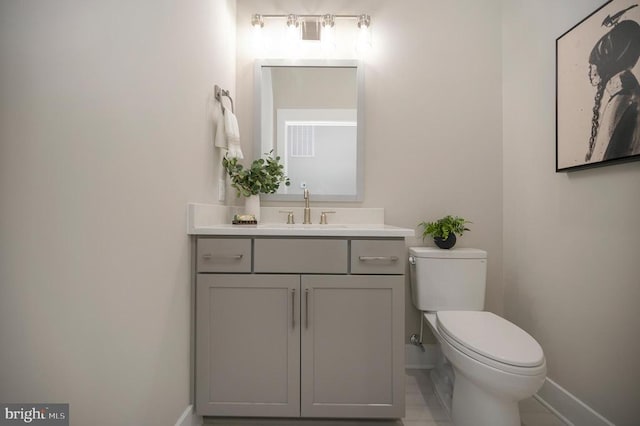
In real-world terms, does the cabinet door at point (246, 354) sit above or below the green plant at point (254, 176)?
below

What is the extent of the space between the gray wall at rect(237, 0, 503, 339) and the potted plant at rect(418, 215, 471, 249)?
16 cm

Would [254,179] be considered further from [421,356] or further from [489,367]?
[421,356]

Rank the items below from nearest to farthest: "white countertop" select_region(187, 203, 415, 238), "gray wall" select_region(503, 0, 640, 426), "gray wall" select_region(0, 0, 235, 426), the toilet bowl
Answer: "gray wall" select_region(0, 0, 235, 426) → the toilet bowl → "gray wall" select_region(503, 0, 640, 426) → "white countertop" select_region(187, 203, 415, 238)

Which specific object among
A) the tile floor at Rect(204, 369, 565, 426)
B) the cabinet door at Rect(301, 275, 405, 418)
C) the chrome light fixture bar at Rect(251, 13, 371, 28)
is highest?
the chrome light fixture bar at Rect(251, 13, 371, 28)

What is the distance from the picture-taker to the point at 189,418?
1213 mm

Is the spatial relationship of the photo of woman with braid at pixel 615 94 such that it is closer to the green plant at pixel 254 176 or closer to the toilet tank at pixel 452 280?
the toilet tank at pixel 452 280

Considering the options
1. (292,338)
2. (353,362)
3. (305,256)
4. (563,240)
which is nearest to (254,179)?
(305,256)

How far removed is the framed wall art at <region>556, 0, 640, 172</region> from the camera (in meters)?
1.07

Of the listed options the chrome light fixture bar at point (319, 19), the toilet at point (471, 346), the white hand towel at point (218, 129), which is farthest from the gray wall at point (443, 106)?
the white hand towel at point (218, 129)

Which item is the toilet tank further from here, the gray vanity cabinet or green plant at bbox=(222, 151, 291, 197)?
green plant at bbox=(222, 151, 291, 197)

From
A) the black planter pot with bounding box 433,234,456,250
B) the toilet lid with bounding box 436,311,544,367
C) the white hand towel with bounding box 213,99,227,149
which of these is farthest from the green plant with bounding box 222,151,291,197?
the toilet lid with bounding box 436,311,544,367

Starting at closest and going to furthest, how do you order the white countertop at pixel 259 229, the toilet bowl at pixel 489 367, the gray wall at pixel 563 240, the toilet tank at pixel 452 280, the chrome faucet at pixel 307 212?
the toilet bowl at pixel 489 367 < the gray wall at pixel 563 240 < the white countertop at pixel 259 229 < the toilet tank at pixel 452 280 < the chrome faucet at pixel 307 212

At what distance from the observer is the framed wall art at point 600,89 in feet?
3.51

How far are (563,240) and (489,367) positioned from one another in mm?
792
